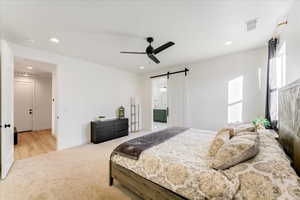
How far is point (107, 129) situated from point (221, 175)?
372 centimetres

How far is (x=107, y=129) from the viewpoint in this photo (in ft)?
13.7

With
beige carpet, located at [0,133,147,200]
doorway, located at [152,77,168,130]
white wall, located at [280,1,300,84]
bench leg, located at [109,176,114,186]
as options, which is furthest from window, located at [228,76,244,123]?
doorway, located at [152,77,168,130]

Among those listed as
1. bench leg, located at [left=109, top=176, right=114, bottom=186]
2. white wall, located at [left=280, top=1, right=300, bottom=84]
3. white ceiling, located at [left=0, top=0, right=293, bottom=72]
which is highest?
white ceiling, located at [left=0, top=0, right=293, bottom=72]

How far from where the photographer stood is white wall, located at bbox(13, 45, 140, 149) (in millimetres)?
3427

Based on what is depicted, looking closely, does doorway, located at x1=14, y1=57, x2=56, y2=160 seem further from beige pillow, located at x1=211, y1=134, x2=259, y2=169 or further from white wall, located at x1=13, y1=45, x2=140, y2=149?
beige pillow, located at x1=211, y1=134, x2=259, y2=169

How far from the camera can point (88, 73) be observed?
4.07 m

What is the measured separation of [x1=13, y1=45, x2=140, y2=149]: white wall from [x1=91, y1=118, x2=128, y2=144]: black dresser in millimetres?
357

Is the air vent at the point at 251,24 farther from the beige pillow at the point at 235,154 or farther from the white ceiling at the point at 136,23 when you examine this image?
the beige pillow at the point at 235,154

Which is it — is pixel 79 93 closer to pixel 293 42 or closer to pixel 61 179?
pixel 61 179

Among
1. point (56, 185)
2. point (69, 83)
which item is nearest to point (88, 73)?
point (69, 83)

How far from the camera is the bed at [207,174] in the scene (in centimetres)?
94

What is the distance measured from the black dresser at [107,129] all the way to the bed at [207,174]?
228cm

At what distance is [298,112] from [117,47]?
3.17 metres

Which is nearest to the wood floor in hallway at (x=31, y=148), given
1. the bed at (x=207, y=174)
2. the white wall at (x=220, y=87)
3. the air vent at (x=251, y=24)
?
the bed at (x=207, y=174)
